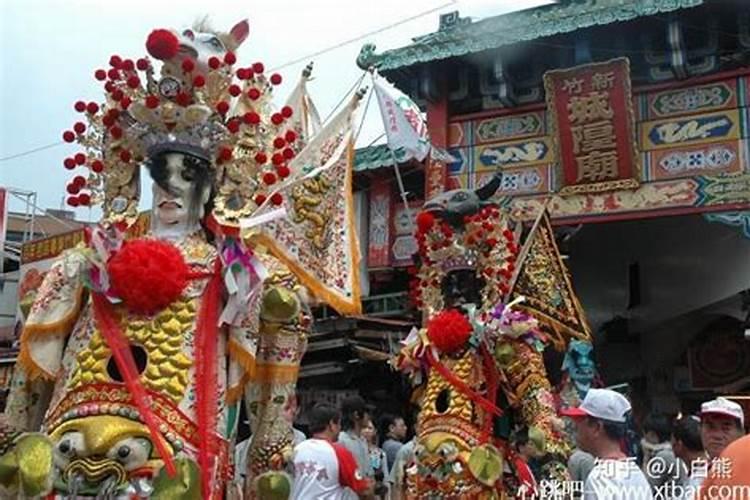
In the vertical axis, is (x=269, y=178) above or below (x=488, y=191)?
below

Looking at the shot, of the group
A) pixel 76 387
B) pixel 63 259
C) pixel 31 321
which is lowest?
pixel 76 387

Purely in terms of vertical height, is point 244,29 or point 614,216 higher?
point 614,216

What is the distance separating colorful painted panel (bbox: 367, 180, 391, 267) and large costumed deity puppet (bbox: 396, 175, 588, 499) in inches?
184

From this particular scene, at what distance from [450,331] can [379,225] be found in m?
5.50

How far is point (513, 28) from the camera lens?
891 centimetres

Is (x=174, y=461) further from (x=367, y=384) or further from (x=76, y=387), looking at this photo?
(x=367, y=384)

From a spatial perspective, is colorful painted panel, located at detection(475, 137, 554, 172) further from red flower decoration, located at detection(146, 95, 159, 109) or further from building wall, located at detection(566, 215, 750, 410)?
red flower decoration, located at detection(146, 95, 159, 109)

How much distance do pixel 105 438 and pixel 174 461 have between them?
0.22 metres

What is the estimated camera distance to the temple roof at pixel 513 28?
827cm

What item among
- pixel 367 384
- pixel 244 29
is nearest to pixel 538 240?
pixel 244 29

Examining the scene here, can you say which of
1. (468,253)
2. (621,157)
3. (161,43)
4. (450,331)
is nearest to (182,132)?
(161,43)

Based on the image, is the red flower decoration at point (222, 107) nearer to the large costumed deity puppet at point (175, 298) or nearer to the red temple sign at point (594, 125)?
the large costumed deity puppet at point (175, 298)

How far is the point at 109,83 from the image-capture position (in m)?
3.34

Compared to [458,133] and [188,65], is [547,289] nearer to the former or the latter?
[188,65]
